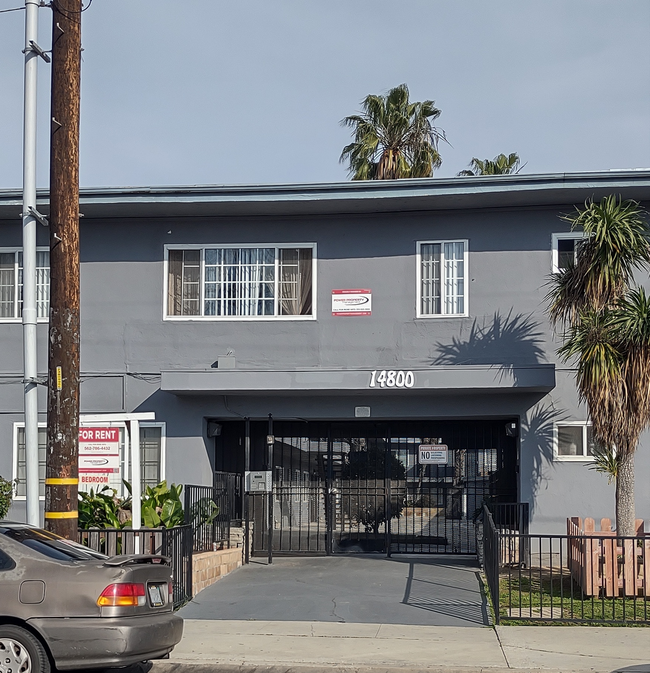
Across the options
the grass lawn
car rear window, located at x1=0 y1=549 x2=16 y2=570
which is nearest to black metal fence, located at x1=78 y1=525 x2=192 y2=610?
car rear window, located at x1=0 y1=549 x2=16 y2=570

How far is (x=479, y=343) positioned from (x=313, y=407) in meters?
3.16

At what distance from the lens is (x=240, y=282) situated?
56.5 feet

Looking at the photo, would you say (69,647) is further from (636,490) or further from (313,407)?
(636,490)

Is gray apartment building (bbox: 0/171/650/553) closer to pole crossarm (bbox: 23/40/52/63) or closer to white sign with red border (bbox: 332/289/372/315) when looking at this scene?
white sign with red border (bbox: 332/289/372/315)

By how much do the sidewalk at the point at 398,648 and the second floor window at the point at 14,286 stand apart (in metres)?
8.00

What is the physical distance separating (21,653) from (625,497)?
886 centimetres

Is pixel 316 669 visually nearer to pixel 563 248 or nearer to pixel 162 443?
pixel 162 443

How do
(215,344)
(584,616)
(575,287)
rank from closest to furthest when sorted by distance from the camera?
(584,616) → (575,287) → (215,344)

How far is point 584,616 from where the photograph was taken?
465 inches

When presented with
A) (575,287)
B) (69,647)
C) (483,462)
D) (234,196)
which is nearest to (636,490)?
(483,462)

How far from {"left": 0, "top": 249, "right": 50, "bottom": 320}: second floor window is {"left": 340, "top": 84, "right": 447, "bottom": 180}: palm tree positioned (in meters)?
14.6

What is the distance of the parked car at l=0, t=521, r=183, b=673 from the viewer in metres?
7.88

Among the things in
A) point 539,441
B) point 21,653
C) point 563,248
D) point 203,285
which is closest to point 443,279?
point 563,248

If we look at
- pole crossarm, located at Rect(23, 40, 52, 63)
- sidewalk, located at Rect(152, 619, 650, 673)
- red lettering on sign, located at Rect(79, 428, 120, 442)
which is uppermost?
pole crossarm, located at Rect(23, 40, 52, 63)
